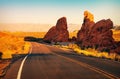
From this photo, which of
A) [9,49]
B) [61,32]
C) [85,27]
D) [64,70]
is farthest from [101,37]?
[61,32]

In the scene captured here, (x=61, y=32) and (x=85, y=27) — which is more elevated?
(x=61, y=32)

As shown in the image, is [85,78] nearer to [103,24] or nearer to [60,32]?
[103,24]

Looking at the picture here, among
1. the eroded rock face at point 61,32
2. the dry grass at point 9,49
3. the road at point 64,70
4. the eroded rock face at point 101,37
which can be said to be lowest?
the road at point 64,70

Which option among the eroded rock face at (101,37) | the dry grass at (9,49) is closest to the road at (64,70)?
the dry grass at (9,49)

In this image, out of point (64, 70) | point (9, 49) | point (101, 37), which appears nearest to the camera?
point (64, 70)

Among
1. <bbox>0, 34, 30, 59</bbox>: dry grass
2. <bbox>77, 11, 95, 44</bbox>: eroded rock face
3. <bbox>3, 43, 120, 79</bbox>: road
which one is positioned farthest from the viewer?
<bbox>77, 11, 95, 44</bbox>: eroded rock face

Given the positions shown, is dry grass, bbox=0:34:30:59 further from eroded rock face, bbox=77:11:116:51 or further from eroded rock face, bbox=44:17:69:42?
eroded rock face, bbox=44:17:69:42

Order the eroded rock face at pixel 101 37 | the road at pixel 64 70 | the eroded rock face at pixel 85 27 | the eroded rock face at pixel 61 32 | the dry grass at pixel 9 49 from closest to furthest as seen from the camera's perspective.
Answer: the road at pixel 64 70
the dry grass at pixel 9 49
the eroded rock face at pixel 101 37
the eroded rock face at pixel 85 27
the eroded rock face at pixel 61 32

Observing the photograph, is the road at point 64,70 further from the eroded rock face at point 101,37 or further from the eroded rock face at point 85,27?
the eroded rock face at point 85,27

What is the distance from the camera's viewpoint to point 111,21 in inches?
1865

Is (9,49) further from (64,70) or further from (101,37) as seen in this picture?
(64,70)

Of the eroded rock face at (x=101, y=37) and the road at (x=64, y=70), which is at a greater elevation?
the eroded rock face at (x=101, y=37)

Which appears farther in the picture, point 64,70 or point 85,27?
point 85,27

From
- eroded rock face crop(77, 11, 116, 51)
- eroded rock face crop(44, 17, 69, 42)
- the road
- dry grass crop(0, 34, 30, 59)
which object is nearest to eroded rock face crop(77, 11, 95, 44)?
eroded rock face crop(77, 11, 116, 51)
